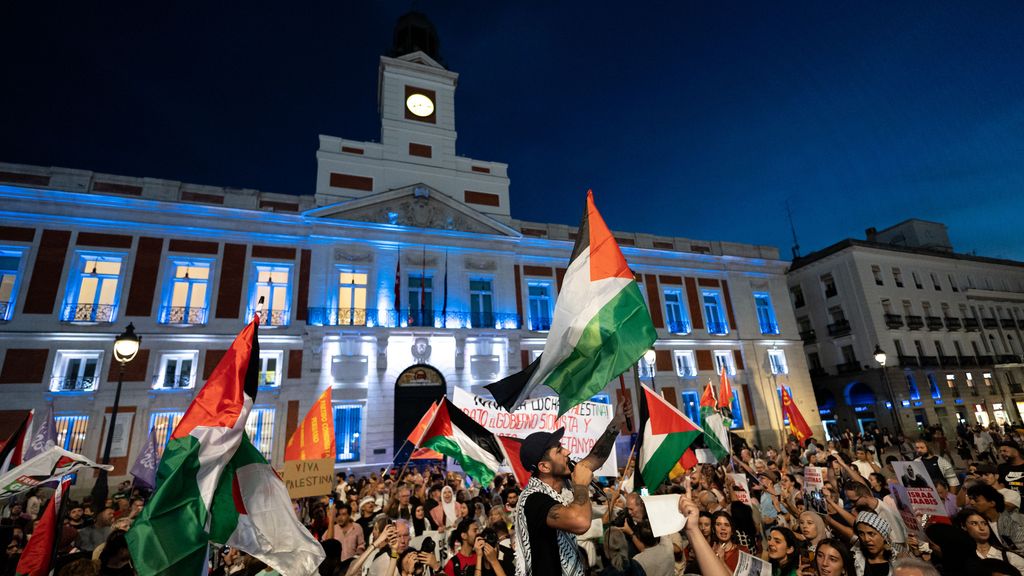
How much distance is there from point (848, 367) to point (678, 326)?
1363 cm

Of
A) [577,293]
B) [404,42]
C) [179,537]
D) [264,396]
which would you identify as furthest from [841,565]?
[404,42]

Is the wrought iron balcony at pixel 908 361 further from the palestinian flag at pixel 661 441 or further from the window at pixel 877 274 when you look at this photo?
the palestinian flag at pixel 661 441

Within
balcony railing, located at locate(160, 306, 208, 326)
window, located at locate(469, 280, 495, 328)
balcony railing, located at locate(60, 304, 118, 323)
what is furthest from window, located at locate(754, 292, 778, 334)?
balcony railing, located at locate(60, 304, 118, 323)

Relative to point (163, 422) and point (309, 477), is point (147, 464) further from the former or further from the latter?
point (163, 422)

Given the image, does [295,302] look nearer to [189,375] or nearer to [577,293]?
[189,375]

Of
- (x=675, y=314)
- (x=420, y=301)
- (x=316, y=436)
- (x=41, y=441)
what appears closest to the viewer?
(x=316, y=436)

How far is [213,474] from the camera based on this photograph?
14.1ft

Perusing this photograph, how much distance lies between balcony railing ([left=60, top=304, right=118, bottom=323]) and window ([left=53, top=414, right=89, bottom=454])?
3.59m

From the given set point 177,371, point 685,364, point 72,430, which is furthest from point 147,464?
point 685,364

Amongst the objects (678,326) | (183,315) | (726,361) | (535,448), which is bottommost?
(535,448)

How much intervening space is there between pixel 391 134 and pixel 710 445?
22254 millimetres

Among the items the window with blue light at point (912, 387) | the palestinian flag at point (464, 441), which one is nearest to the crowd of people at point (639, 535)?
the palestinian flag at point (464, 441)

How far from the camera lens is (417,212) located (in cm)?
2367

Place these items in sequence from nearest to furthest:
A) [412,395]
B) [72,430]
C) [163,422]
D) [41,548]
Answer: [41,548] < [72,430] < [163,422] < [412,395]
